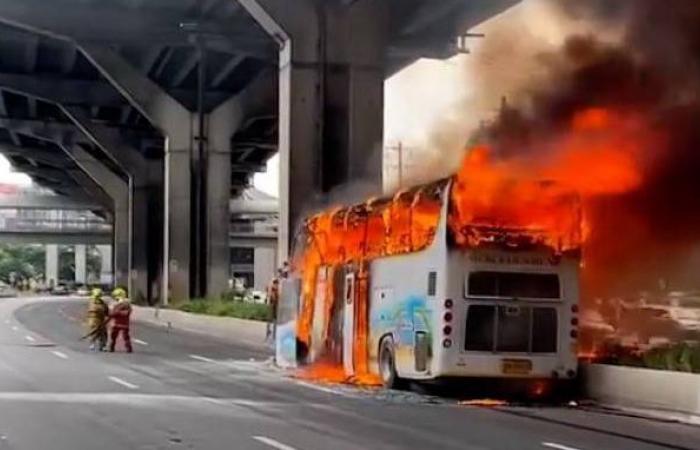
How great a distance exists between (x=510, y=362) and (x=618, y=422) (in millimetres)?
2746

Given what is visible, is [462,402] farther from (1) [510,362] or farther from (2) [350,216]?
(2) [350,216]

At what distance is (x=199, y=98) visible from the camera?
5962cm

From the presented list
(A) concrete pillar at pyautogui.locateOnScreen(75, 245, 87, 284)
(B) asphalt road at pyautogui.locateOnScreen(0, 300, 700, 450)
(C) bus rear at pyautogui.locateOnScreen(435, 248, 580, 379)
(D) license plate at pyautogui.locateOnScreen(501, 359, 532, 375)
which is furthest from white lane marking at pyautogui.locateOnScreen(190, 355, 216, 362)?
(A) concrete pillar at pyautogui.locateOnScreen(75, 245, 87, 284)

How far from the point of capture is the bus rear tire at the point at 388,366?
21.7 m

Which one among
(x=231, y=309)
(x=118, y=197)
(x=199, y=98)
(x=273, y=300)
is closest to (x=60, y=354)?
(x=273, y=300)

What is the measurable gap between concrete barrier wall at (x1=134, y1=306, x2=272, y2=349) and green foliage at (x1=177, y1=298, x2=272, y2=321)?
29 centimetres

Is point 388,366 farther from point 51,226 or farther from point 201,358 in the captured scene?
point 51,226

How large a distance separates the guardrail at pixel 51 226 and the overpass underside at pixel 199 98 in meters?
29.4

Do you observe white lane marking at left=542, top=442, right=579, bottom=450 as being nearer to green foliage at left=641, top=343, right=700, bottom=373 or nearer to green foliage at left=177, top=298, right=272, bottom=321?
green foliage at left=641, top=343, right=700, bottom=373

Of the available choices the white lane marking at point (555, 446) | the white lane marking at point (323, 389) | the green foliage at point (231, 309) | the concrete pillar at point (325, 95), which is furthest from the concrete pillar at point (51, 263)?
the white lane marking at point (555, 446)

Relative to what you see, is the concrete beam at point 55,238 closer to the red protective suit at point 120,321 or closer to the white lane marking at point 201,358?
the red protective suit at point 120,321

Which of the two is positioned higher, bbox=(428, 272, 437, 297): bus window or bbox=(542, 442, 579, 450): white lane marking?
bbox=(428, 272, 437, 297): bus window

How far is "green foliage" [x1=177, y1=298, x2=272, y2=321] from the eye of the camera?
43312mm

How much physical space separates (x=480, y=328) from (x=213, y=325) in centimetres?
2869
